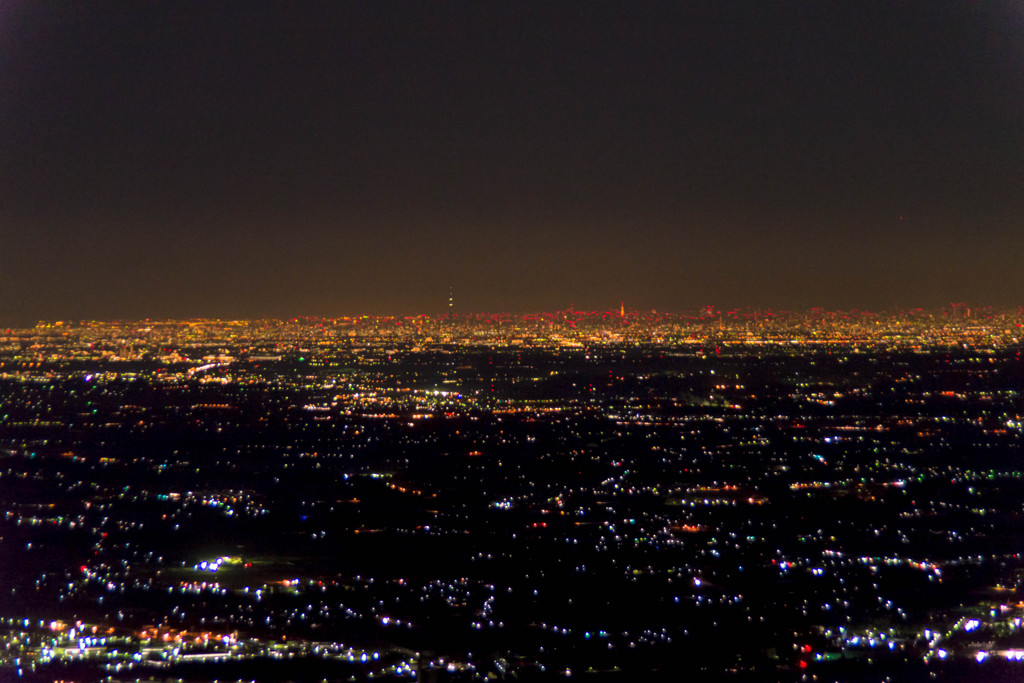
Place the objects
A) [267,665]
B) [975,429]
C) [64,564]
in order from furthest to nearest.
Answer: [975,429] → [64,564] → [267,665]

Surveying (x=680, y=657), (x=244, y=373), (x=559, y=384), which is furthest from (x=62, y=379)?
(x=680, y=657)

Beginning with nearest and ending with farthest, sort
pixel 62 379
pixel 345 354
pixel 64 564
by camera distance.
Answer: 1. pixel 64 564
2. pixel 62 379
3. pixel 345 354

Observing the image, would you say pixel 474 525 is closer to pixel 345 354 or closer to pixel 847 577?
pixel 847 577

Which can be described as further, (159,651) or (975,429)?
(975,429)

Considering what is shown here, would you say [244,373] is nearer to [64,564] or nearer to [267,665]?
[64,564]

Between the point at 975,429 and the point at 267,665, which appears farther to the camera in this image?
the point at 975,429

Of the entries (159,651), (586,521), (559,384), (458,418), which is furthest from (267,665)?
(559,384)

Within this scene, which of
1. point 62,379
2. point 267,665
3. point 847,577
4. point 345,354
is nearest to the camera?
point 267,665

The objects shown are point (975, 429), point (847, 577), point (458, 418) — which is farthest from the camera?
point (458, 418)
